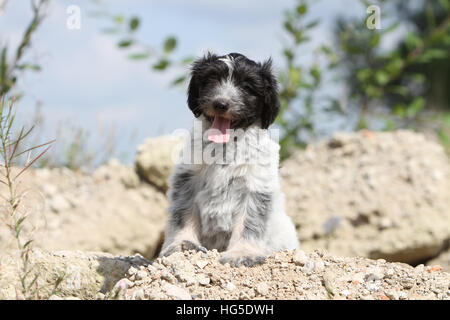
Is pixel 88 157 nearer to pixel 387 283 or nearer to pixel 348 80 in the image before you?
pixel 387 283

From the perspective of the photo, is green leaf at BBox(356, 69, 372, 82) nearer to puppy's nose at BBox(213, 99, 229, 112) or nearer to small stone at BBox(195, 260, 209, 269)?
puppy's nose at BBox(213, 99, 229, 112)

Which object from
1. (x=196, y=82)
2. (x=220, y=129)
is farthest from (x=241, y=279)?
(x=196, y=82)

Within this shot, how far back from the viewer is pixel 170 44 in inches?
344

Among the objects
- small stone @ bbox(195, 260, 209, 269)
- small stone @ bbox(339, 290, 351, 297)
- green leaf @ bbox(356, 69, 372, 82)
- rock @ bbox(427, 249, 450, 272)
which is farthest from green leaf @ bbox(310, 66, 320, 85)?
small stone @ bbox(339, 290, 351, 297)

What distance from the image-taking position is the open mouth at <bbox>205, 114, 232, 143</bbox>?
4.57 metres

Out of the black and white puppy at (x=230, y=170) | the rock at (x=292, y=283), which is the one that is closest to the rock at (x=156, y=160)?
the black and white puppy at (x=230, y=170)

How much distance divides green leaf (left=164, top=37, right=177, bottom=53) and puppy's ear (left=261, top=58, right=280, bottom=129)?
13.8 ft

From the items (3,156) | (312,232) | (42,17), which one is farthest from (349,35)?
(3,156)

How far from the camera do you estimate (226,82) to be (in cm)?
455

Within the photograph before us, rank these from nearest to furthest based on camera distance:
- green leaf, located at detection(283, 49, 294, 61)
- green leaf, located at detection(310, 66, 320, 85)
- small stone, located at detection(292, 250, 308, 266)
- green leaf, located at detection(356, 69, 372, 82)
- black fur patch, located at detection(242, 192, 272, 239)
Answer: small stone, located at detection(292, 250, 308, 266) < black fur patch, located at detection(242, 192, 272, 239) < green leaf, located at detection(283, 49, 294, 61) < green leaf, located at detection(310, 66, 320, 85) < green leaf, located at detection(356, 69, 372, 82)

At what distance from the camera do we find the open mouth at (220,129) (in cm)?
457

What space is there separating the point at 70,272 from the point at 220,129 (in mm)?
1661

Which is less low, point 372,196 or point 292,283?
point 372,196

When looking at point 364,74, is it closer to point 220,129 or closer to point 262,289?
point 220,129
